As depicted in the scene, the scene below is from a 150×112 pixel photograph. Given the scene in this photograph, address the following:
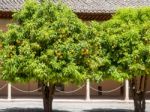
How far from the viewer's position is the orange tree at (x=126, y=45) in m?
22.8

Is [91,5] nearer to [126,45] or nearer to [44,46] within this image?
[126,45]

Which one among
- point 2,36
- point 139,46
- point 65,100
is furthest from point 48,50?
point 65,100

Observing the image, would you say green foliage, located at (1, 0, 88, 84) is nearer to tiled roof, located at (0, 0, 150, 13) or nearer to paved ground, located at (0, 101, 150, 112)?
paved ground, located at (0, 101, 150, 112)

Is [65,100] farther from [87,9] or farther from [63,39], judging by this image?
[63,39]

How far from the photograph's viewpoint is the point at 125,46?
75.8 feet

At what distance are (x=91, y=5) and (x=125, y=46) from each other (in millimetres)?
9240

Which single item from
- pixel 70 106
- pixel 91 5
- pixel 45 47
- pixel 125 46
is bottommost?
pixel 70 106

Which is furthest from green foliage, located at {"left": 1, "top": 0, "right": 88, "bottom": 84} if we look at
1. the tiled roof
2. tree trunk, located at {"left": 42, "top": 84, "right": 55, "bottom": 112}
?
the tiled roof

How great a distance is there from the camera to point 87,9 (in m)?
31.2

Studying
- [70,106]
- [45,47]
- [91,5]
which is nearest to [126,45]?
[45,47]

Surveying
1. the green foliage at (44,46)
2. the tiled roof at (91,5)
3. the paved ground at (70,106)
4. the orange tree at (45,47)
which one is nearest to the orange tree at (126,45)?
the orange tree at (45,47)

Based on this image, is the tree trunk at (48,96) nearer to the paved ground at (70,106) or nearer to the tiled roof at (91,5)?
the paved ground at (70,106)

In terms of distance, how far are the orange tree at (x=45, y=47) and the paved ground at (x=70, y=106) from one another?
4519mm

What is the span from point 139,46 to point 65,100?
9198 mm
